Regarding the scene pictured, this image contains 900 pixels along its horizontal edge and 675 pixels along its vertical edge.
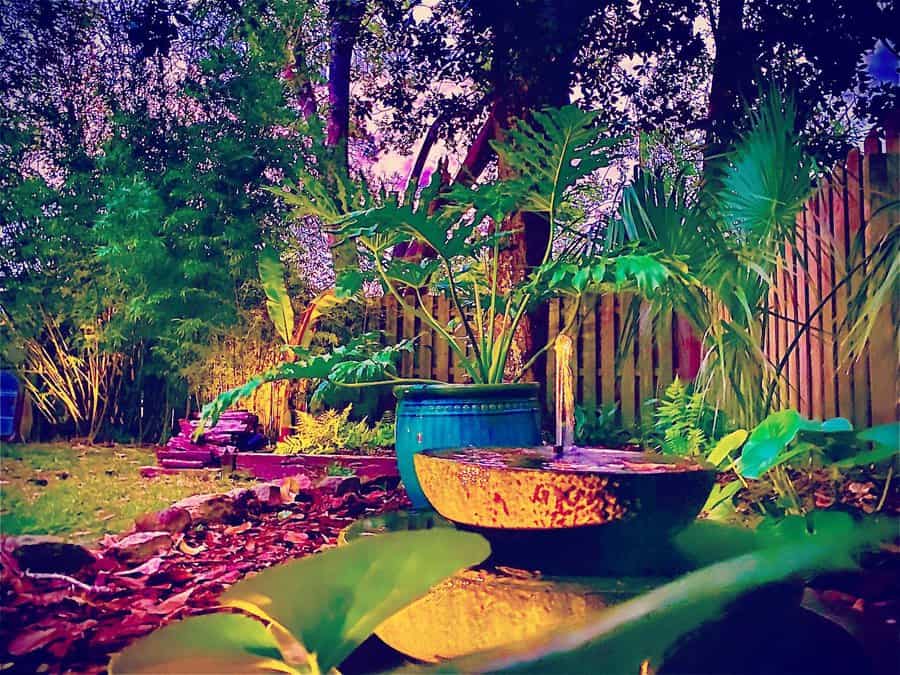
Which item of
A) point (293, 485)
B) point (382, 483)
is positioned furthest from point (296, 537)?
point (382, 483)

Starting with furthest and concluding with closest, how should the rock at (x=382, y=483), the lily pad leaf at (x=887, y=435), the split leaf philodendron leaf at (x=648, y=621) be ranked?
the rock at (x=382, y=483) → the lily pad leaf at (x=887, y=435) → the split leaf philodendron leaf at (x=648, y=621)

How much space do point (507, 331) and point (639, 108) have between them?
0.63 m

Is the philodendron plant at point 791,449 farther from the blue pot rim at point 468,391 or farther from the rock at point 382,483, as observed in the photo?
the rock at point 382,483

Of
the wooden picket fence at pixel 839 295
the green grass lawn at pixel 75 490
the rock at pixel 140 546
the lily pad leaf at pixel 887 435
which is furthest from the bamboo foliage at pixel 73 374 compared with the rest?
the wooden picket fence at pixel 839 295

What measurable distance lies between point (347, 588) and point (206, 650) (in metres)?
0.17

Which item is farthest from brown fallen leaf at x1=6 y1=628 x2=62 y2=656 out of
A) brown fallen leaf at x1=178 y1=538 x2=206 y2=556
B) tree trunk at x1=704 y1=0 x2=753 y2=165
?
tree trunk at x1=704 y1=0 x2=753 y2=165

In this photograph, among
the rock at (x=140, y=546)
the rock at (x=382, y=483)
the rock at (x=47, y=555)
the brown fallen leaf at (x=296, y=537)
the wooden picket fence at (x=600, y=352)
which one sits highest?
the wooden picket fence at (x=600, y=352)

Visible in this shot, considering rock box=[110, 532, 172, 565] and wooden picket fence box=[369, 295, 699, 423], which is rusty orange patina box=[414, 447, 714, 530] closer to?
rock box=[110, 532, 172, 565]

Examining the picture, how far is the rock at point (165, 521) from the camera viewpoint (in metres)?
0.87

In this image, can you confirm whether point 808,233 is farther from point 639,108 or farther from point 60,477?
point 60,477

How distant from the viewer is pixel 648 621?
486mm

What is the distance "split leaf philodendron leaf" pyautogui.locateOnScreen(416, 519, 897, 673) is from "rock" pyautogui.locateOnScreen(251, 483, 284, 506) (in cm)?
70

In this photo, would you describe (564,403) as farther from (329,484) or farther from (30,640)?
(30,640)

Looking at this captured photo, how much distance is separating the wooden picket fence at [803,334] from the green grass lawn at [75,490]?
0.85 m
